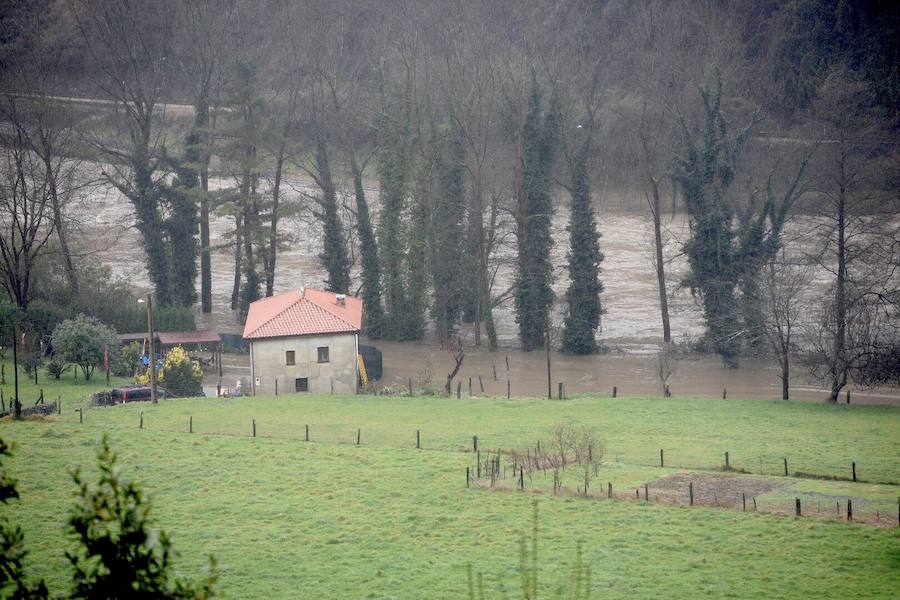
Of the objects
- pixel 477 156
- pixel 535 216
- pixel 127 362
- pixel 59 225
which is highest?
pixel 477 156

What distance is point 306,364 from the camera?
40.5 metres

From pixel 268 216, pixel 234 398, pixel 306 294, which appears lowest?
pixel 234 398

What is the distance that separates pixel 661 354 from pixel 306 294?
16017mm

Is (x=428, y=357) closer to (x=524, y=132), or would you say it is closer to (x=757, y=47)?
(x=524, y=132)

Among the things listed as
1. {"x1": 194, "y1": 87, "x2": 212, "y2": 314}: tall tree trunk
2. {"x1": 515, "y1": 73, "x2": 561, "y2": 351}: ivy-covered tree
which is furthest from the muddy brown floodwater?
{"x1": 515, "y1": 73, "x2": 561, "y2": 351}: ivy-covered tree

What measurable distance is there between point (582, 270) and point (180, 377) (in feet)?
71.4

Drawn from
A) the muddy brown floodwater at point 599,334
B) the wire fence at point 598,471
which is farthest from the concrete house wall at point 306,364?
the wire fence at point 598,471

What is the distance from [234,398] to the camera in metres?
37.9

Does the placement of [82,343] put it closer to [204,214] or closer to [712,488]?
[204,214]

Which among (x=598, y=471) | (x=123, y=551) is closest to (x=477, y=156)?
(x=598, y=471)

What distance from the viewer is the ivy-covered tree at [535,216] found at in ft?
172

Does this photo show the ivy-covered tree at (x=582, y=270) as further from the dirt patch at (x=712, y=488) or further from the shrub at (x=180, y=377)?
the dirt patch at (x=712, y=488)

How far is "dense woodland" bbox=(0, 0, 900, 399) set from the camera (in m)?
48.2

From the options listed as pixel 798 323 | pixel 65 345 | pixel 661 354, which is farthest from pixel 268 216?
pixel 798 323
